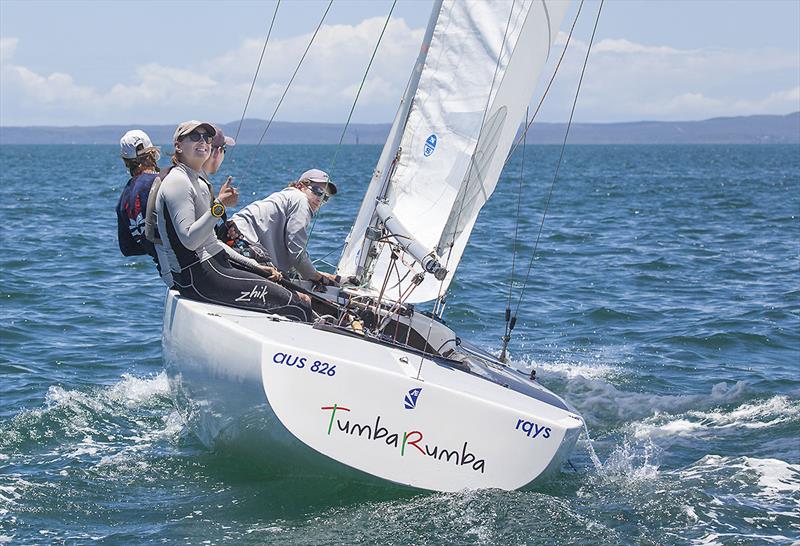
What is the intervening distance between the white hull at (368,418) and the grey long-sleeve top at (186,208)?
54 centimetres

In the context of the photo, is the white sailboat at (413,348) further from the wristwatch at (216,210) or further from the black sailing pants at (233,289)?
the wristwatch at (216,210)

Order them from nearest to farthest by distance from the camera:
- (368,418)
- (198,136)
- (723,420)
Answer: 1. (368,418)
2. (198,136)
3. (723,420)

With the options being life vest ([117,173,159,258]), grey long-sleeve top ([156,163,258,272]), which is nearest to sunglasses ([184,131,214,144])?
grey long-sleeve top ([156,163,258,272])

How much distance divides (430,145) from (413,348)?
167cm

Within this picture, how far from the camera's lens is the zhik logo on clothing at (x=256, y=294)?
21.7 feet

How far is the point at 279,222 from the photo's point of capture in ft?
23.7

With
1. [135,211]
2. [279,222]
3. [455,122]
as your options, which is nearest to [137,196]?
[135,211]

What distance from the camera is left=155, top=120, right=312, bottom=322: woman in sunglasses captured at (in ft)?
20.4

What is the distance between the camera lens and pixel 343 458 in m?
5.60

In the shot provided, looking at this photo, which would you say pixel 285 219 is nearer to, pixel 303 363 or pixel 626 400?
pixel 303 363

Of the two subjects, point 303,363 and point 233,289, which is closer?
point 303,363

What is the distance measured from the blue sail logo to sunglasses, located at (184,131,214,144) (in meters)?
1.94

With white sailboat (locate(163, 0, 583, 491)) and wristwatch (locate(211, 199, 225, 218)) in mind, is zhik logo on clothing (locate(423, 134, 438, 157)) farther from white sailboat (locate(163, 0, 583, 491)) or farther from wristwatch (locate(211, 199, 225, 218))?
wristwatch (locate(211, 199, 225, 218))

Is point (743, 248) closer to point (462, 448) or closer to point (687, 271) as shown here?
point (687, 271)
